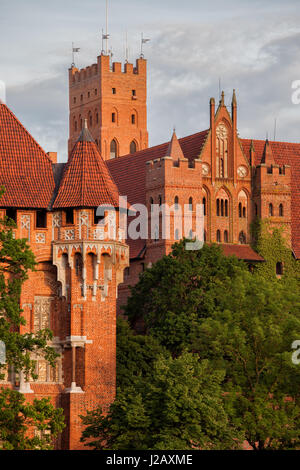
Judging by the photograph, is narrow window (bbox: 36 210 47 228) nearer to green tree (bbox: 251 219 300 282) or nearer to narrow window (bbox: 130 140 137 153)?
green tree (bbox: 251 219 300 282)

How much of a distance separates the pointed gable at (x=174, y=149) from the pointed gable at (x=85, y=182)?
28.1 m

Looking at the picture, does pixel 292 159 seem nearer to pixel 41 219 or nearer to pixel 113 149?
pixel 113 149

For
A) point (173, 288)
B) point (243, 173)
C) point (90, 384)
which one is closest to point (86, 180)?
point (90, 384)

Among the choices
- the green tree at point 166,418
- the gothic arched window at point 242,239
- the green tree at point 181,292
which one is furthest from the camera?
the gothic arched window at point 242,239

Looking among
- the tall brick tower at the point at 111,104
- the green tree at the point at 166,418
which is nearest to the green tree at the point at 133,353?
the green tree at the point at 166,418

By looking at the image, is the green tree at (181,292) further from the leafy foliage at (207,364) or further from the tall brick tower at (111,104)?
the tall brick tower at (111,104)

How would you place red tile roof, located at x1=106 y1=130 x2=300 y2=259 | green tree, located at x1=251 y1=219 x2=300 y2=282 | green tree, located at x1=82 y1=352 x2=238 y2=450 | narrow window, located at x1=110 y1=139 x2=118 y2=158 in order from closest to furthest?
green tree, located at x1=82 y1=352 x2=238 y2=450, green tree, located at x1=251 y1=219 x2=300 y2=282, red tile roof, located at x1=106 y1=130 x2=300 y2=259, narrow window, located at x1=110 y1=139 x2=118 y2=158

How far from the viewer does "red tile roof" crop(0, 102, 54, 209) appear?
192 ft

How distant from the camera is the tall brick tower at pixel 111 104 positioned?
122 meters

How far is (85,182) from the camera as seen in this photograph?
2330 inches

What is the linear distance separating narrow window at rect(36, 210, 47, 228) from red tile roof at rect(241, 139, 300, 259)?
119 feet

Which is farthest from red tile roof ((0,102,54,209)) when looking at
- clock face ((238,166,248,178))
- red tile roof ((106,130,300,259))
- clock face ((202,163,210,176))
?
clock face ((238,166,248,178))

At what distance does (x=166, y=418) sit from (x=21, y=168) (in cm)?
1316

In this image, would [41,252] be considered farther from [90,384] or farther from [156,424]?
[156,424]
